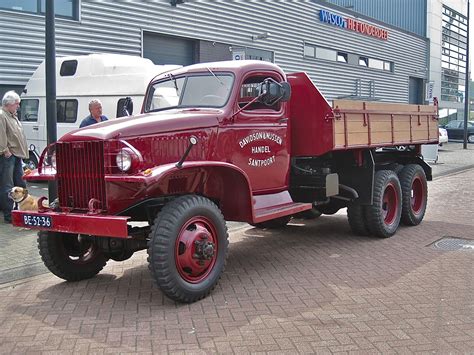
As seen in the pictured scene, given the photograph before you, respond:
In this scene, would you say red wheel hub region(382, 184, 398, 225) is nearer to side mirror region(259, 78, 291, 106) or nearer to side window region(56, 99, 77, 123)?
side mirror region(259, 78, 291, 106)

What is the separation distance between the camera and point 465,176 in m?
16.5

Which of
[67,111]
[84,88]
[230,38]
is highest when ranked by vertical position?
[230,38]

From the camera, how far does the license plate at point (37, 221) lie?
16.5ft

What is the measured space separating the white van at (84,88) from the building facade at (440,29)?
21819 mm

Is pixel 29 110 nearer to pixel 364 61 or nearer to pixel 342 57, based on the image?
pixel 342 57

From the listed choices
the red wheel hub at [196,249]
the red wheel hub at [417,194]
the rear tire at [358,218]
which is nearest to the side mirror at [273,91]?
the red wheel hub at [196,249]

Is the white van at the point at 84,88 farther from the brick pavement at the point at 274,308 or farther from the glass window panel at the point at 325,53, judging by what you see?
the glass window panel at the point at 325,53

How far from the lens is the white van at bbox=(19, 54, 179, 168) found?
37.6ft

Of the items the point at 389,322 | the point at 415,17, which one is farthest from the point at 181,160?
the point at 415,17

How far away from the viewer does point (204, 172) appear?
554 centimetres

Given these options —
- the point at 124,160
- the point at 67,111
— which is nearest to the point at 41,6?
the point at 67,111

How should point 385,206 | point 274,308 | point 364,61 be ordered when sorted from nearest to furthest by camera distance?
point 274,308, point 385,206, point 364,61

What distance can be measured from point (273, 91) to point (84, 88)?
24.0ft

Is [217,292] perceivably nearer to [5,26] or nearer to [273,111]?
[273,111]
